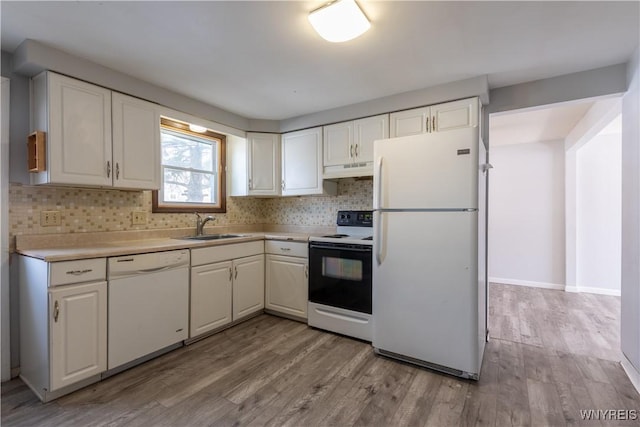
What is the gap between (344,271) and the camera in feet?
8.79

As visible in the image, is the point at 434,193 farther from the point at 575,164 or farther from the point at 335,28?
the point at 575,164

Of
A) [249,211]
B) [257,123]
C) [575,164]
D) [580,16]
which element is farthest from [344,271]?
[575,164]

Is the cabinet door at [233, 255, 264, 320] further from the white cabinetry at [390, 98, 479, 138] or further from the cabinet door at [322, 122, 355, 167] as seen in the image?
the white cabinetry at [390, 98, 479, 138]

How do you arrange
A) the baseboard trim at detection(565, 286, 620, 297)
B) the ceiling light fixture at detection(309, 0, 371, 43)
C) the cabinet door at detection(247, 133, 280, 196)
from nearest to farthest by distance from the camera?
the ceiling light fixture at detection(309, 0, 371, 43) < the cabinet door at detection(247, 133, 280, 196) < the baseboard trim at detection(565, 286, 620, 297)

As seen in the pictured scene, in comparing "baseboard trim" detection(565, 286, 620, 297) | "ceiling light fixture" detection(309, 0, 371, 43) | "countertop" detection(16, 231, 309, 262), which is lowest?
"baseboard trim" detection(565, 286, 620, 297)

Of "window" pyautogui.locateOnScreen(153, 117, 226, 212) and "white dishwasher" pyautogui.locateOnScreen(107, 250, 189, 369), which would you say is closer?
"white dishwasher" pyautogui.locateOnScreen(107, 250, 189, 369)

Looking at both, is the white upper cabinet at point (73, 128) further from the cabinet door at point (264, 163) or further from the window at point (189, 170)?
the cabinet door at point (264, 163)

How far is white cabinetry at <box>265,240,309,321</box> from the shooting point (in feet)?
9.71

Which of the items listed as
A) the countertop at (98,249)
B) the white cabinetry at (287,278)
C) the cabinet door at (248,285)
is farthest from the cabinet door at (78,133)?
the white cabinetry at (287,278)

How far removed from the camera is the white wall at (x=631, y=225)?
1947 mm

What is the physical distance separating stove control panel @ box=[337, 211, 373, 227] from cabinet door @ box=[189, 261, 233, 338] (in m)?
1.22

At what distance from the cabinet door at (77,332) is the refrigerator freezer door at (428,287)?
6.21 ft

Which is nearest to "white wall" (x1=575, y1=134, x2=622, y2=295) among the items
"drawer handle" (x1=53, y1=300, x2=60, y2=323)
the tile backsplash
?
the tile backsplash

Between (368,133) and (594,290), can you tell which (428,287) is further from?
(594,290)
